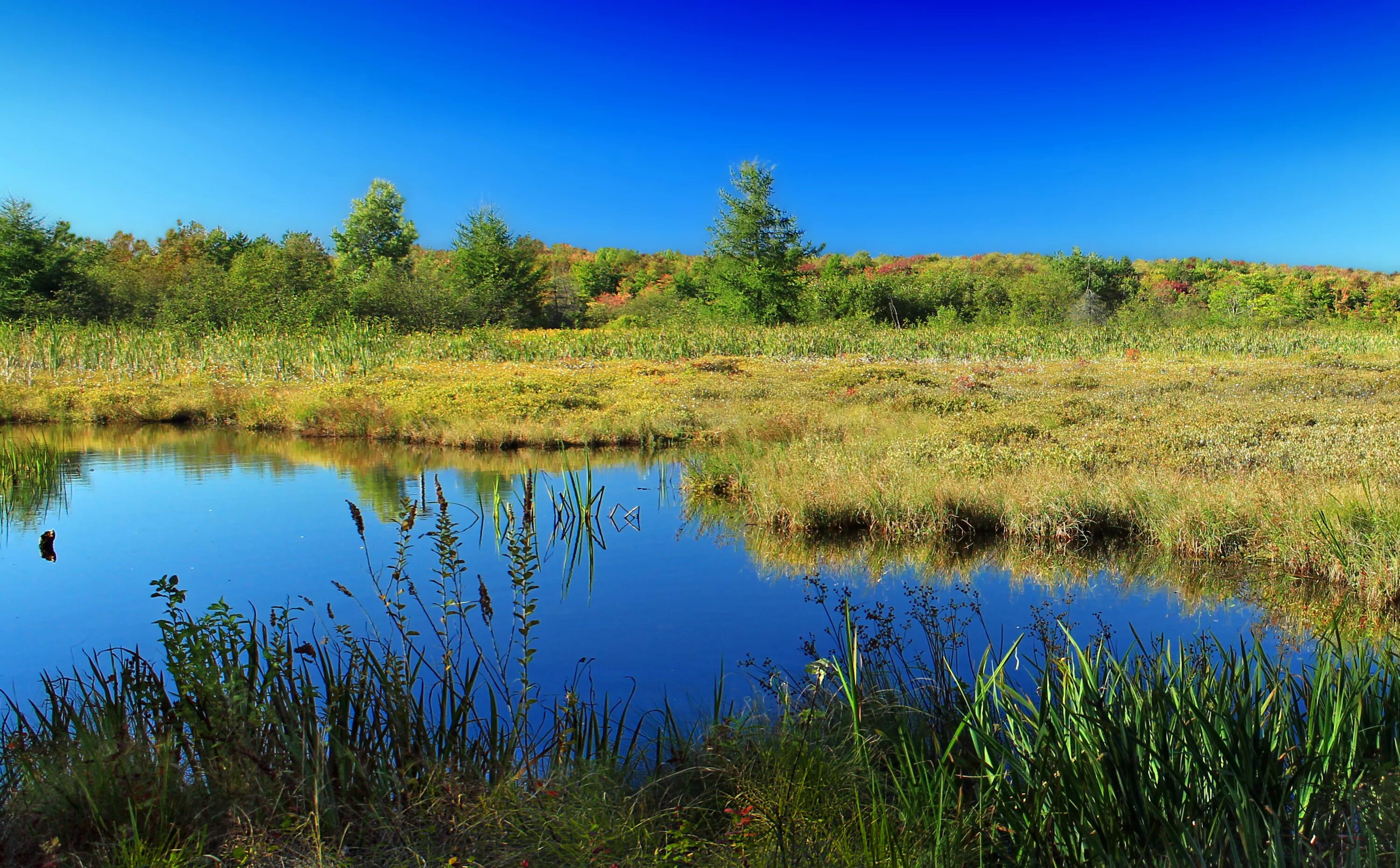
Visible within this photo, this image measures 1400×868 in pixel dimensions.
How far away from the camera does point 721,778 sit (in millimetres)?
3543

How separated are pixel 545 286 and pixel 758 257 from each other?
1305 cm

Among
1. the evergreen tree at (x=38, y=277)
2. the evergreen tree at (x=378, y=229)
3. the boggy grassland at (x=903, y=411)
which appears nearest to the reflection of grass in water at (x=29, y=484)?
the boggy grassland at (x=903, y=411)

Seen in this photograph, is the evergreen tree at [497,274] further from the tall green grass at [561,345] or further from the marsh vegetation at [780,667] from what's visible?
the marsh vegetation at [780,667]

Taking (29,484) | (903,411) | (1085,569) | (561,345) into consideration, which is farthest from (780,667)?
(561,345)

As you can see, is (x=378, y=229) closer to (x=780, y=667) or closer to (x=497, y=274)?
(x=497, y=274)

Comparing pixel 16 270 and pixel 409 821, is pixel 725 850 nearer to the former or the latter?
pixel 409 821

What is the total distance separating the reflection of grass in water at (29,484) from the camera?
9727mm

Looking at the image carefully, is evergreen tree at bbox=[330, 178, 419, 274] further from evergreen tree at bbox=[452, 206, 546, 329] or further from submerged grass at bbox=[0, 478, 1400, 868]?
submerged grass at bbox=[0, 478, 1400, 868]

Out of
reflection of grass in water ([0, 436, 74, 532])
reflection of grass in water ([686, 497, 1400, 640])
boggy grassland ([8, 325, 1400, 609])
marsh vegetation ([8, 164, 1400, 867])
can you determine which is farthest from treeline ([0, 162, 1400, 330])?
reflection of grass in water ([686, 497, 1400, 640])

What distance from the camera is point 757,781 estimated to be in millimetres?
3355

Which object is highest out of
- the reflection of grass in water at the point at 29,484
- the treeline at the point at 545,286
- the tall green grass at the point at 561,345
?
the treeline at the point at 545,286

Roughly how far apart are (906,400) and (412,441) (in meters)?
8.83

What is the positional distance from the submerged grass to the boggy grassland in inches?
177

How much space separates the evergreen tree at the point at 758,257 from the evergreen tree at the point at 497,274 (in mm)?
9515
